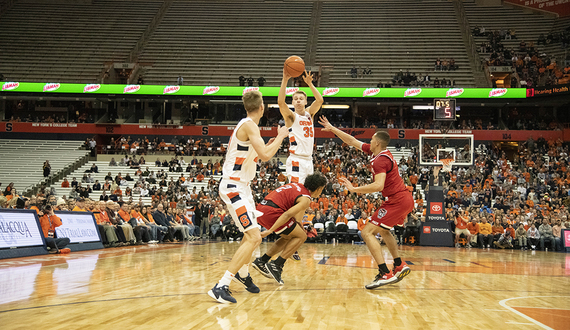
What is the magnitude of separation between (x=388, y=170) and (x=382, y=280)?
55.0 inches

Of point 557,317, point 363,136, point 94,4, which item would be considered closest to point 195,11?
point 94,4

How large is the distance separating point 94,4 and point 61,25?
4.51 m

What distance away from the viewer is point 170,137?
34469mm

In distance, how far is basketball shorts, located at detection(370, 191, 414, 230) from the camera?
6102 mm

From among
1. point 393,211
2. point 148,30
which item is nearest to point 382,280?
point 393,211

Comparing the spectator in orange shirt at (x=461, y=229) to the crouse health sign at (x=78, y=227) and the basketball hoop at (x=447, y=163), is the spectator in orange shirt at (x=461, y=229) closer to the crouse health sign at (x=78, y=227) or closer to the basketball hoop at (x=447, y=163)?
the basketball hoop at (x=447, y=163)

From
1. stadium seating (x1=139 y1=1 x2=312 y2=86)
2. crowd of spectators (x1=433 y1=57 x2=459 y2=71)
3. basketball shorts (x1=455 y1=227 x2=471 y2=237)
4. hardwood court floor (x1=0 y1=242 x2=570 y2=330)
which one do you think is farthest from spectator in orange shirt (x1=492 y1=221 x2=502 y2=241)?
stadium seating (x1=139 y1=1 x2=312 y2=86)

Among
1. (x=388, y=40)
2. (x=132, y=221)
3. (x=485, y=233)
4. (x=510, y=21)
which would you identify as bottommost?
(x=485, y=233)

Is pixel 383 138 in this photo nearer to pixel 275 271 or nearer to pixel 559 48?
pixel 275 271

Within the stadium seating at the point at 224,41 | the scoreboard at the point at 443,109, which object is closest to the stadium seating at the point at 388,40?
the stadium seating at the point at 224,41

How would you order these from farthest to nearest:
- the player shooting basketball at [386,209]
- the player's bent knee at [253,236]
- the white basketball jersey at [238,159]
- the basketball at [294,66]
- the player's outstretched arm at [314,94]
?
the player's outstretched arm at [314,94] < the basketball at [294,66] < the player shooting basketball at [386,209] < the white basketball jersey at [238,159] < the player's bent knee at [253,236]

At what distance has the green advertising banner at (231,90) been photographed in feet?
104

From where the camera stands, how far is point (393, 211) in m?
6.13

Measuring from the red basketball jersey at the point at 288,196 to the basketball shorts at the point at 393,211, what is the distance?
3.10ft
